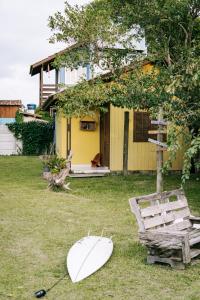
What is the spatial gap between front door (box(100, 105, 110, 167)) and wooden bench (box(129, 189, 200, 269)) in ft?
32.3

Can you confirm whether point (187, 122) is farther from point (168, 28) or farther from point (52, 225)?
point (168, 28)

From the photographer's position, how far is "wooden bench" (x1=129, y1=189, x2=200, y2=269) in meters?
6.66

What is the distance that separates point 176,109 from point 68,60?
8142mm

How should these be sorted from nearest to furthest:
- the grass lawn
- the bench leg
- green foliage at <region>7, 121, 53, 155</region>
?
the grass lawn, the bench leg, green foliage at <region>7, 121, 53, 155</region>

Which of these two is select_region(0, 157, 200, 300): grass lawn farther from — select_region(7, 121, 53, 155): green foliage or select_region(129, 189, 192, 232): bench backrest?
select_region(7, 121, 53, 155): green foliage

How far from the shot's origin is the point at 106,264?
6.97 metres

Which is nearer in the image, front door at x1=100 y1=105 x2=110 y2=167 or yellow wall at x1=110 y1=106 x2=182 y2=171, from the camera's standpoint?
yellow wall at x1=110 y1=106 x2=182 y2=171

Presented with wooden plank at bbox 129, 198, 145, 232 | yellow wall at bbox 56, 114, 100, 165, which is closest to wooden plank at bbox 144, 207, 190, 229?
wooden plank at bbox 129, 198, 145, 232

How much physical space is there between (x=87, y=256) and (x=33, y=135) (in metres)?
22.5

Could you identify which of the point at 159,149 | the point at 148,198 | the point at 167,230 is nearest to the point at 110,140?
the point at 159,149

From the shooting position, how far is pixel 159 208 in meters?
7.48

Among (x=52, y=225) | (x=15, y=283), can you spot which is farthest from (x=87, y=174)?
(x=15, y=283)

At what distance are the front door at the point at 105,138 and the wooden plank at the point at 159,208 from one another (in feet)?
32.5

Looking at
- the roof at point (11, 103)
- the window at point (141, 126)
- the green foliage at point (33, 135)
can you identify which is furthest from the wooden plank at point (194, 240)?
the roof at point (11, 103)
